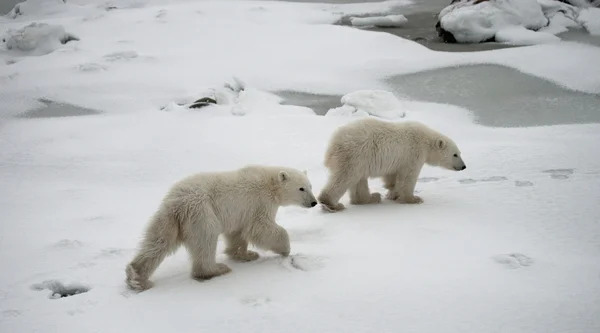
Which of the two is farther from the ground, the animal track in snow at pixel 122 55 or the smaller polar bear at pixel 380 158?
the animal track in snow at pixel 122 55

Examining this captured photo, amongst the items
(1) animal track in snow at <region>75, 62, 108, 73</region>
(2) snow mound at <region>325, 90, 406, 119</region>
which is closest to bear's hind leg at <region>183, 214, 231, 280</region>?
(2) snow mound at <region>325, 90, 406, 119</region>

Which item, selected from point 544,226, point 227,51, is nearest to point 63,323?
point 544,226

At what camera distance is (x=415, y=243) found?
429 cm

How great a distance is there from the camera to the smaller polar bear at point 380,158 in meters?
5.33

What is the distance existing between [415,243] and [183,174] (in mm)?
3243

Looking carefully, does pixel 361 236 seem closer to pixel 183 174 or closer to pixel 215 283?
pixel 215 283

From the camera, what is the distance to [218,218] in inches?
159

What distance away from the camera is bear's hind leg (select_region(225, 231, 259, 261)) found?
171 inches

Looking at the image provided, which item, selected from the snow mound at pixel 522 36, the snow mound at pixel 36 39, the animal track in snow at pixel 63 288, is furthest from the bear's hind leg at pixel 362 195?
the snow mound at pixel 36 39

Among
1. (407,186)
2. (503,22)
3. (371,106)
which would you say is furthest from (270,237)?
(503,22)

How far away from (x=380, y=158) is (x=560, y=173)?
199 cm

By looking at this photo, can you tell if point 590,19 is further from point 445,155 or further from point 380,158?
point 380,158

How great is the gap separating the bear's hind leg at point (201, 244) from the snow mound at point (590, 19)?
13.0 m

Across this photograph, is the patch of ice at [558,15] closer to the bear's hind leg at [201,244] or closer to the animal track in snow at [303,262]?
the animal track in snow at [303,262]
